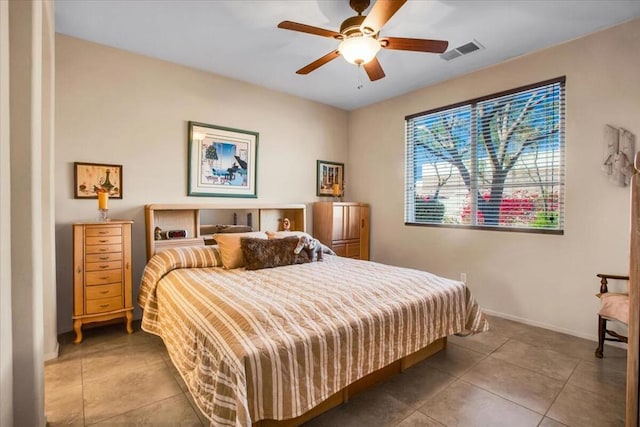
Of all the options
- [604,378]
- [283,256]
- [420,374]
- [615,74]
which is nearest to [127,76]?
[283,256]

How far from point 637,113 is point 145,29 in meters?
4.37

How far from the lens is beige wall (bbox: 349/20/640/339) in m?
2.73

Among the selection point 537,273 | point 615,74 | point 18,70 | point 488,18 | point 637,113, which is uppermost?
point 488,18

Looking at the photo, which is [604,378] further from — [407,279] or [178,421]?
[178,421]

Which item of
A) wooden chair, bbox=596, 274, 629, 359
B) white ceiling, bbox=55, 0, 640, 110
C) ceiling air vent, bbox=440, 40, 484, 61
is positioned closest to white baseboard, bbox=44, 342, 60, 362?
white ceiling, bbox=55, 0, 640, 110

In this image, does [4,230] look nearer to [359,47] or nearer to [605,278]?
[359,47]

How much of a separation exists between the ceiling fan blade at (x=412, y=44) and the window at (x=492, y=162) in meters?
1.69

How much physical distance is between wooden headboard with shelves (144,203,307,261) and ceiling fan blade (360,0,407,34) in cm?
247

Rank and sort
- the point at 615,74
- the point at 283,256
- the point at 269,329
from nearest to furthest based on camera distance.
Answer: the point at 269,329 < the point at 615,74 < the point at 283,256

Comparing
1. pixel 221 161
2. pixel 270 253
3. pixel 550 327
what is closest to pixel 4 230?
pixel 270 253

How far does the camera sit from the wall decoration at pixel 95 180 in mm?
2957

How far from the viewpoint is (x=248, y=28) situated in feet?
9.08

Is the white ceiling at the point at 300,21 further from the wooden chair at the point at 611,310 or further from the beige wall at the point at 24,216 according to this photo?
the wooden chair at the point at 611,310

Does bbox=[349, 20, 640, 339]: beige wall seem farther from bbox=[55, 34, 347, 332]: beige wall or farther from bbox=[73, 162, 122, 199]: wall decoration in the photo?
bbox=[73, 162, 122, 199]: wall decoration
